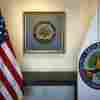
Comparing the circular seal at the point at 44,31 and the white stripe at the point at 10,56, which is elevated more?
the circular seal at the point at 44,31

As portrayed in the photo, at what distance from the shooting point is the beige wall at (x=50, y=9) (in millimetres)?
2568

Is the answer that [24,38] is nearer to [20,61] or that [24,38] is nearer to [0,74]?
[20,61]

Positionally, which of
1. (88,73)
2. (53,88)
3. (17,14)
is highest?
(17,14)

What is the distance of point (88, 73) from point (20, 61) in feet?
2.59

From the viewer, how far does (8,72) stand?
233 centimetres

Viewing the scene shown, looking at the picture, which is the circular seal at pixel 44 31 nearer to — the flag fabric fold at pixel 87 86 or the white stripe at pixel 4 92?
the flag fabric fold at pixel 87 86

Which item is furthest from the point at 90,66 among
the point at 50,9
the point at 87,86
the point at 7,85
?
the point at 7,85

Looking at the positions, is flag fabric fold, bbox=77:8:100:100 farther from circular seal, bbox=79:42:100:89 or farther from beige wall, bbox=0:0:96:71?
beige wall, bbox=0:0:96:71

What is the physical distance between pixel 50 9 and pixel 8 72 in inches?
33.9

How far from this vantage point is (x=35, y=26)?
101 inches

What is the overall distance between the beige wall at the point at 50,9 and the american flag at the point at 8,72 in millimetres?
208

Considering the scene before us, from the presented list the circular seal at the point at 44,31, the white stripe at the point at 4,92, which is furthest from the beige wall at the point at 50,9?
the white stripe at the point at 4,92

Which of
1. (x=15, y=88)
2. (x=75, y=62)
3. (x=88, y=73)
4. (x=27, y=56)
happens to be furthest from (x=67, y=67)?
(x=15, y=88)

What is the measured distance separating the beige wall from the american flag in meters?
0.21
